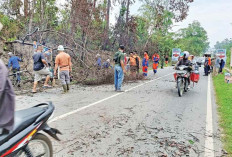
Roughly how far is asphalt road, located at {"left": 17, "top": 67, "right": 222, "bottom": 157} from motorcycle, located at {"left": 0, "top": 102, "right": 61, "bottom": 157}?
705mm

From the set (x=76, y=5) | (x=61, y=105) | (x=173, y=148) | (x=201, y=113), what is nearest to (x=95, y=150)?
(x=173, y=148)

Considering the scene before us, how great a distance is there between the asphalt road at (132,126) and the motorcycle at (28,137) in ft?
2.31

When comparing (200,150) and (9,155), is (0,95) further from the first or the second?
(200,150)

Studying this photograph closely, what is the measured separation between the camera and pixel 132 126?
4906 millimetres

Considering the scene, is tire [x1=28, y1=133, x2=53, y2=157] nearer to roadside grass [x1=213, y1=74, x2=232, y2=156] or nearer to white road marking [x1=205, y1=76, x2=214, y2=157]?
white road marking [x1=205, y1=76, x2=214, y2=157]

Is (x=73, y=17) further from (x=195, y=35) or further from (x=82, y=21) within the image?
(x=195, y=35)

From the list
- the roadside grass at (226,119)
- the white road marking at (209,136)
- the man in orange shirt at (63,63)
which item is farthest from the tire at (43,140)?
the man in orange shirt at (63,63)

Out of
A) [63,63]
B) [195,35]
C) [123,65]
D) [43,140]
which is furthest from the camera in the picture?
[195,35]

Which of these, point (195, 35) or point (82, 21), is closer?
point (82, 21)

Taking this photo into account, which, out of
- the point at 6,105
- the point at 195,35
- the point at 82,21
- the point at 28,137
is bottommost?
the point at 28,137

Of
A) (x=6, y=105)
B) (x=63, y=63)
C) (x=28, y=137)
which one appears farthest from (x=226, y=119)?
(x=63, y=63)

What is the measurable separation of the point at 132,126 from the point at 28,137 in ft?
9.21

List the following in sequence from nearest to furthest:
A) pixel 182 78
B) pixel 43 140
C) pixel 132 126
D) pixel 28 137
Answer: pixel 28 137 < pixel 43 140 < pixel 132 126 < pixel 182 78

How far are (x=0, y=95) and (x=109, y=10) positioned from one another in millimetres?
22410
